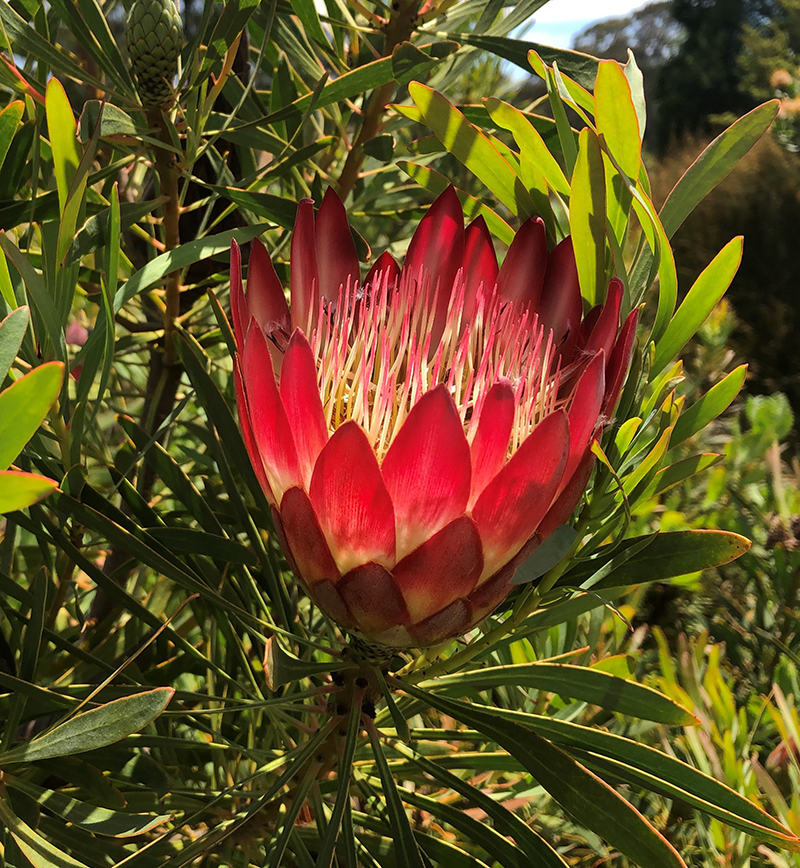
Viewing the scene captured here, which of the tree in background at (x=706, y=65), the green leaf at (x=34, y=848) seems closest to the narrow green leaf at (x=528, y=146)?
the green leaf at (x=34, y=848)

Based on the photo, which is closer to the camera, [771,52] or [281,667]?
[281,667]

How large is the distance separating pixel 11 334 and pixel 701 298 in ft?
0.89

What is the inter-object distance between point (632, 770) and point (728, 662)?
19.5 inches

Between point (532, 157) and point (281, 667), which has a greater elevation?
point (532, 157)

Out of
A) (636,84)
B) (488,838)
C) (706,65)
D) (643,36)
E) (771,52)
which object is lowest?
(488,838)

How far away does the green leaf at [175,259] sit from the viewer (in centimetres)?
35

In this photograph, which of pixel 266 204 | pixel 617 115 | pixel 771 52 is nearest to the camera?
pixel 617 115

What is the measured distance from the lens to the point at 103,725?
253 mm

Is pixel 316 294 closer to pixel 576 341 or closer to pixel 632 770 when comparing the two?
pixel 576 341

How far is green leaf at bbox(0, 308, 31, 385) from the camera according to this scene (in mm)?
225

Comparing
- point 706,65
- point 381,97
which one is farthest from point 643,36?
point 381,97

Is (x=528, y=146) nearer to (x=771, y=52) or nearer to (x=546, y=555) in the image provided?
(x=546, y=555)

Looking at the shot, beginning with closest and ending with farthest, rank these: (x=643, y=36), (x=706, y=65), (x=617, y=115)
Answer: (x=617, y=115)
(x=706, y=65)
(x=643, y=36)

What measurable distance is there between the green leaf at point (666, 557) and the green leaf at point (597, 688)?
40 mm
